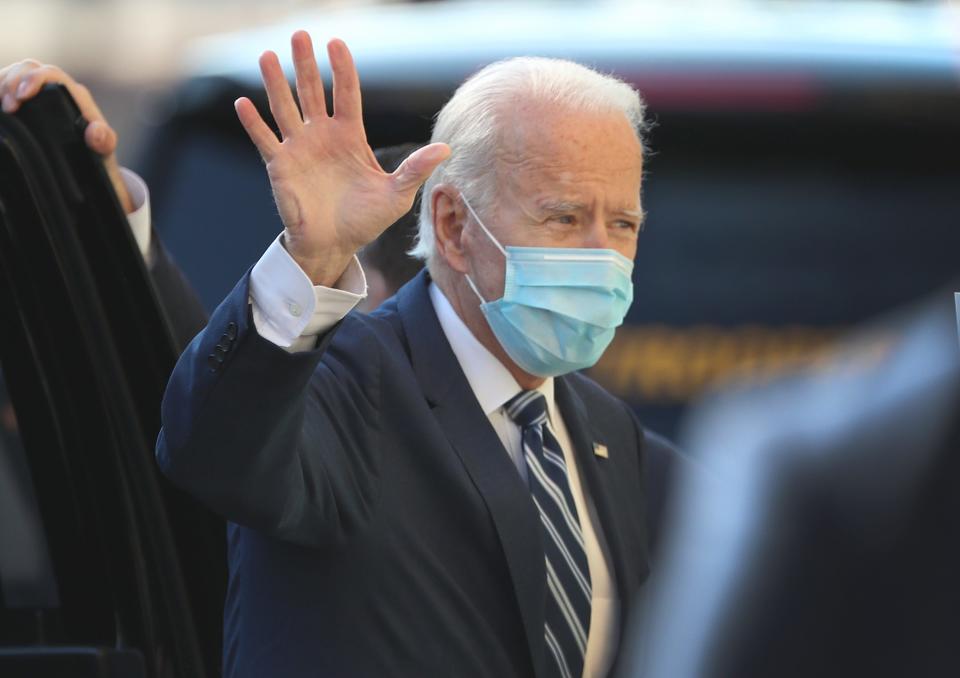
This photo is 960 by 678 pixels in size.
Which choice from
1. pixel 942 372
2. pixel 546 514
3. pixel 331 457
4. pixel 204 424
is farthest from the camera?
pixel 546 514

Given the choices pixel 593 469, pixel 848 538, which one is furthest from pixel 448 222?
pixel 848 538

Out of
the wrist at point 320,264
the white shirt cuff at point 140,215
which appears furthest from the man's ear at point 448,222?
the wrist at point 320,264

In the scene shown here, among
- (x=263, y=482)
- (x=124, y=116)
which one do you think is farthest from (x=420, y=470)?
(x=124, y=116)

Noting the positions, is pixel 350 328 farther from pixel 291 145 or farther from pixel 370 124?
pixel 370 124

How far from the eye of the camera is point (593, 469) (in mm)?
2721

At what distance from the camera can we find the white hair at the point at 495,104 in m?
2.76

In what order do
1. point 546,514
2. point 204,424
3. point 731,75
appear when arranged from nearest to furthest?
point 204,424 < point 546,514 < point 731,75

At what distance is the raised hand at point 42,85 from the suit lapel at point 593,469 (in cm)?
74

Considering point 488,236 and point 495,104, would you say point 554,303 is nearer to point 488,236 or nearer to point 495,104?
point 488,236

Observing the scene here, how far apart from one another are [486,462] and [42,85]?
0.86m

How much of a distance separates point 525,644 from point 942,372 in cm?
141

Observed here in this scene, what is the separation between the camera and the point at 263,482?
Result: 2.19 meters

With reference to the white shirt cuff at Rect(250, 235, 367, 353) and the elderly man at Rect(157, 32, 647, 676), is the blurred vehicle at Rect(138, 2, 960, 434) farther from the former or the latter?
the white shirt cuff at Rect(250, 235, 367, 353)

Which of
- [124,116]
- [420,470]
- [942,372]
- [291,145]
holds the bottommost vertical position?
[124,116]
